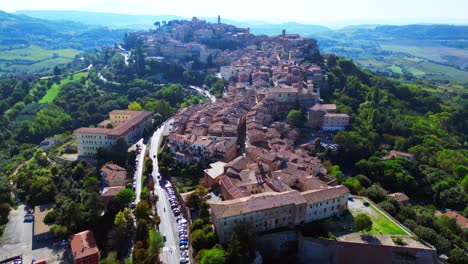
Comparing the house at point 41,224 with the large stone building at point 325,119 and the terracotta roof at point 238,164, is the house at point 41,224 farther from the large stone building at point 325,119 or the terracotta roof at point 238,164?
the large stone building at point 325,119

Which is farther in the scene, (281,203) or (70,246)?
(70,246)

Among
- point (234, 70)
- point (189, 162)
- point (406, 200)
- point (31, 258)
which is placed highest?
point (234, 70)

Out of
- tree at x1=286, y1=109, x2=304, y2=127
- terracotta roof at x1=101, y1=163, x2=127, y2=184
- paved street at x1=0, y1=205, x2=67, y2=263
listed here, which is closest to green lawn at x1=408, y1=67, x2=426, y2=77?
tree at x1=286, y1=109, x2=304, y2=127

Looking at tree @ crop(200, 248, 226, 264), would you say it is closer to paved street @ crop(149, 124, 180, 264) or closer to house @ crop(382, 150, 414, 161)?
paved street @ crop(149, 124, 180, 264)

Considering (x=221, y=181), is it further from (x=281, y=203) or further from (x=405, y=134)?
→ (x=405, y=134)

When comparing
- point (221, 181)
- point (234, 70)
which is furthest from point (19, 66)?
point (221, 181)

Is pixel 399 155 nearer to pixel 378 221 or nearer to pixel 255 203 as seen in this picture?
pixel 378 221

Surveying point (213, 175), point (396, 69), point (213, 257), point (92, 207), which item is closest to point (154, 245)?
point (213, 257)

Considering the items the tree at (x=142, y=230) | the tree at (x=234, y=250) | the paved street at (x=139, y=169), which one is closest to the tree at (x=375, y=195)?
the tree at (x=234, y=250)
